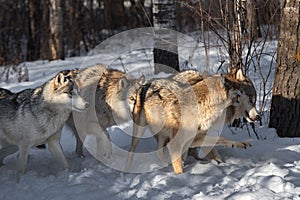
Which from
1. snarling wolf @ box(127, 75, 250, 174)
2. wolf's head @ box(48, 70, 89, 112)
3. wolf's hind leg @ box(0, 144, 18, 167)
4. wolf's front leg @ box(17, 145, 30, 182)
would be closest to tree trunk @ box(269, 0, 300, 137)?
snarling wolf @ box(127, 75, 250, 174)

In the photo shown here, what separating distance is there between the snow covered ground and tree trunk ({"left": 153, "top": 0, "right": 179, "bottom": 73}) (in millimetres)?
2761

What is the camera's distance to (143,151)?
536 cm

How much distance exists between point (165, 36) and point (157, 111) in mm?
3790

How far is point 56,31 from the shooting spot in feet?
40.3

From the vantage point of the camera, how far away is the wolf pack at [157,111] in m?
4.62

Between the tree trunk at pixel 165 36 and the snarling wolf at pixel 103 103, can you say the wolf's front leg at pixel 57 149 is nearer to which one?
the snarling wolf at pixel 103 103

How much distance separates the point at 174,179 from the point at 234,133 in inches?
68.9

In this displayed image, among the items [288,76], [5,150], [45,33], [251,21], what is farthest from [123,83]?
[45,33]

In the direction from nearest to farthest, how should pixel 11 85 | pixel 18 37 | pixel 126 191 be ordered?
pixel 126 191
pixel 11 85
pixel 18 37

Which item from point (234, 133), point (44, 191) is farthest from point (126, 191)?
point (234, 133)

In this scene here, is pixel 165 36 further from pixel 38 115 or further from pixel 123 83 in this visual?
pixel 38 115

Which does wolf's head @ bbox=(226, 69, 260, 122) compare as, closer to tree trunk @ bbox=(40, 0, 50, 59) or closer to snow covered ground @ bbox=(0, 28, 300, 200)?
snow covered ground @ bbox=(0, 28, 300, 200)

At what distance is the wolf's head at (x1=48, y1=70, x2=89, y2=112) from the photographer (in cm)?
477

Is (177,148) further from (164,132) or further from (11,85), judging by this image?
(11,85)
